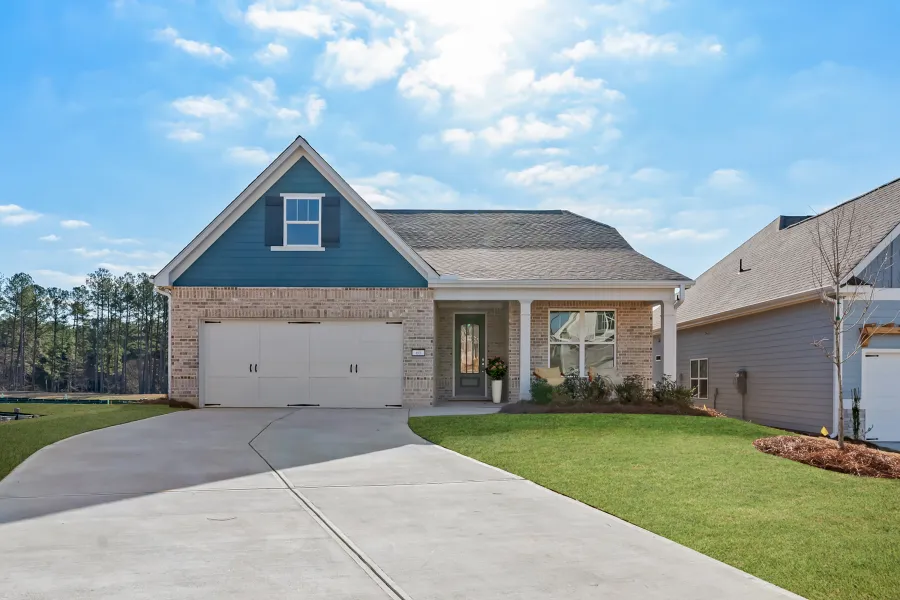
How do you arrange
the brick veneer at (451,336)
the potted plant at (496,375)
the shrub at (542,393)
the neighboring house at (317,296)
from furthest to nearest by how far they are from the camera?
1. the brick veneer at (451,336)
2. the potted plant at (496,375)
3. the neighboring house at (317,296)
4. the shrub at (542,393)

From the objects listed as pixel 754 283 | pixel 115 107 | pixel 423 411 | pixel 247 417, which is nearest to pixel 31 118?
pixel 115 107

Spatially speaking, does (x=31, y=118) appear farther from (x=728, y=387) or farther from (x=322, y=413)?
(x=728, y=387)

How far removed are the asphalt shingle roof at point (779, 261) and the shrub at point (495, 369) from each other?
643 centimetres

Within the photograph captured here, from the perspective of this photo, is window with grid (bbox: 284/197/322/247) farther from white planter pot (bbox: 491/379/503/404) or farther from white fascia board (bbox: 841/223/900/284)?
white fascia board (bbox: 841/223/900/284)

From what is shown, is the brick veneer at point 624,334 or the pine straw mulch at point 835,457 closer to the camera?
the pine straw mulch at point 835,457

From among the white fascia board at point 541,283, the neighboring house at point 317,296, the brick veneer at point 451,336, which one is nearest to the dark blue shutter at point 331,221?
the neighboring house at point 317,296

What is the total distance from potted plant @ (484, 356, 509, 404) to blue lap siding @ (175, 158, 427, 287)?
2.76 metres

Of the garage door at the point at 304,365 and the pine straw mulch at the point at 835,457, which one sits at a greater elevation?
the garage door at the point at 304,365

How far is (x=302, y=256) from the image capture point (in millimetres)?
17766

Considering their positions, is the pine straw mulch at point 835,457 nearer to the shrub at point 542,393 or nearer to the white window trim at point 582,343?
the shrub at point 542,393

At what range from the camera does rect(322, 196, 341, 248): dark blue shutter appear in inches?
696

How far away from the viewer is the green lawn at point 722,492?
529 cm

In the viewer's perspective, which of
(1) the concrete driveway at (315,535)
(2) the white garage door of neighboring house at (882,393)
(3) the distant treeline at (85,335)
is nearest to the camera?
(1) the concrete driveway at (315,535)

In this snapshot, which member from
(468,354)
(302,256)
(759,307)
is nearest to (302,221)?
(302,256)
